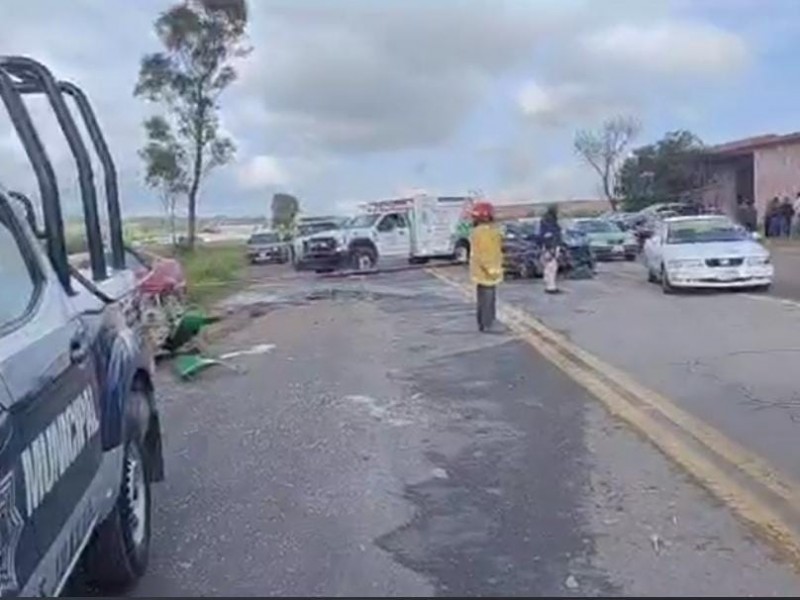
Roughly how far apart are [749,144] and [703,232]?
137ft

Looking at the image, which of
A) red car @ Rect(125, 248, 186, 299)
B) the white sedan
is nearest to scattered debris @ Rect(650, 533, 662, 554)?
red car @ Rect(125, 248, 186, 299)

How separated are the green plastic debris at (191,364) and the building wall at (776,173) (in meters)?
46.9

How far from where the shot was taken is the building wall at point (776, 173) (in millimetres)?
58469

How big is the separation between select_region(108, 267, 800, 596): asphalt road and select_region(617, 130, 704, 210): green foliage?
60990mm

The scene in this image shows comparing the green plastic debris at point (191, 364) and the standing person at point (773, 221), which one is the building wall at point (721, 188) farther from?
the green plastic debris at point (191, 364)

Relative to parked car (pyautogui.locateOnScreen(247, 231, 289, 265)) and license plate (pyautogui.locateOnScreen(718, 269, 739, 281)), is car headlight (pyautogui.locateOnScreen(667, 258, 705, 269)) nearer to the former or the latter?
license plate (pyautogui.locateOnScreen(718, 269, 739, 281))

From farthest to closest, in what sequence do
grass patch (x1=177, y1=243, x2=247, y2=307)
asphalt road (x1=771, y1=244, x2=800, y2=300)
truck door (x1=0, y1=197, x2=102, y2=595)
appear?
grass patch (x1=177, y1=243, x2=247, y2=307), asphalt road (x1=771, y1=244, x2=800, y2=300), truck door (x1=0, y1=197, x2=102, y2=595)

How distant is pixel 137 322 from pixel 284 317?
14.6m

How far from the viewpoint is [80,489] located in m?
4.50

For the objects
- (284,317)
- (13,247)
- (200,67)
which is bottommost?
(284,317)

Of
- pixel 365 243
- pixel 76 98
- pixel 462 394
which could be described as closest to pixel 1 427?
pixel 76 98

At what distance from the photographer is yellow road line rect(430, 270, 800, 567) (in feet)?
21.1

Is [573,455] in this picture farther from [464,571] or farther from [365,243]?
[365,243]

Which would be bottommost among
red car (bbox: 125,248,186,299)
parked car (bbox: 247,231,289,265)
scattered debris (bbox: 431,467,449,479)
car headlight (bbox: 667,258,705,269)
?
parked car (bbox: 247,231,289,265)
